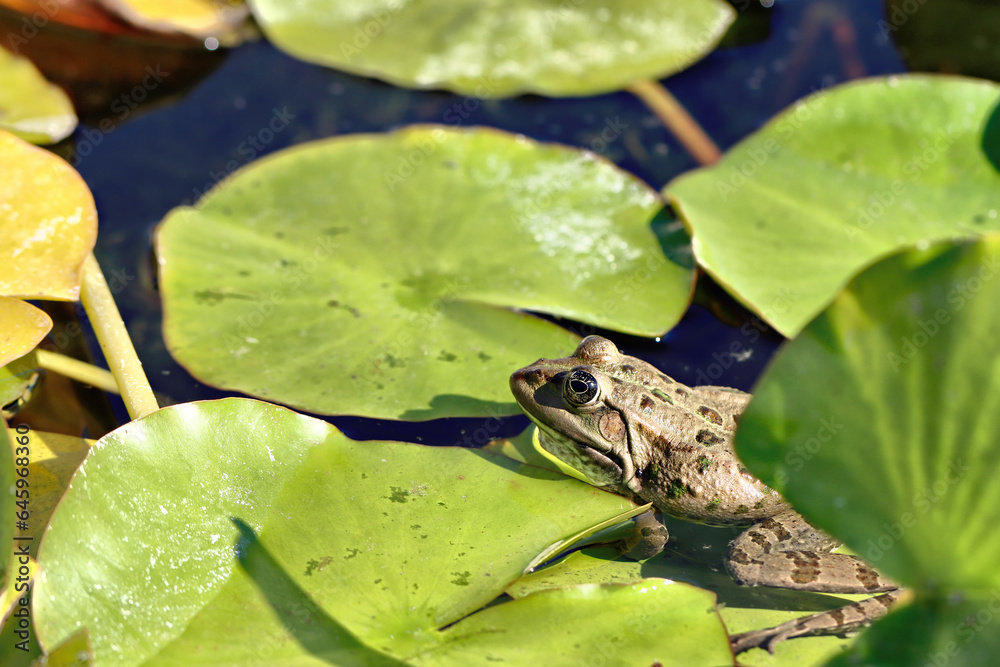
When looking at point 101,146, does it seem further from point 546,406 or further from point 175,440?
point 546,406

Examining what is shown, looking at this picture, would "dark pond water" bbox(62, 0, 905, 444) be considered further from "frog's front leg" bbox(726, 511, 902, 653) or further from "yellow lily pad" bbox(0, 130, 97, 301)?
"frog's front leg" bbox(726, 511, 902, 653)

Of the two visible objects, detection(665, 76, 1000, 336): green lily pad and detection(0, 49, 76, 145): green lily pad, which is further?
detection(0, 49, 76, 145): green lily pad

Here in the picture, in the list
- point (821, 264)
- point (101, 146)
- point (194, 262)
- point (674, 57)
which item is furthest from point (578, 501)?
point (101, 146)

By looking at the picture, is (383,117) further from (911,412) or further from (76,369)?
(911,412)

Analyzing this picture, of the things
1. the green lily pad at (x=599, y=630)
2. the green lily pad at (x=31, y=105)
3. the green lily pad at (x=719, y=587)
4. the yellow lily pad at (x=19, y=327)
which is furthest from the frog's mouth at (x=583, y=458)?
the green lily pad at (x=31, y=105)

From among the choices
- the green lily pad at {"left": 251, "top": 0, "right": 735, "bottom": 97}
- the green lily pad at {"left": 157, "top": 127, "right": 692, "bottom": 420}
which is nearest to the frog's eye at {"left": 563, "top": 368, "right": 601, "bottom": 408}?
the green lily pad at {"left": 157, "top": 127, "right": 692, "bottom": 420}

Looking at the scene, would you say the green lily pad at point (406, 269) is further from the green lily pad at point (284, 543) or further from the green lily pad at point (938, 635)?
the green lily pad at point (938, 635)
